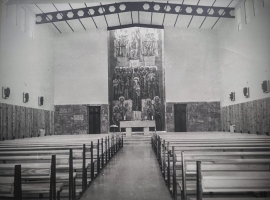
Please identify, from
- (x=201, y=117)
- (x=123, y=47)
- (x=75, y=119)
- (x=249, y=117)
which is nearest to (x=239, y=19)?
(x=249, y=117)

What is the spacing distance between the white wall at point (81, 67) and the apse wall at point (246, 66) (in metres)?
7.68

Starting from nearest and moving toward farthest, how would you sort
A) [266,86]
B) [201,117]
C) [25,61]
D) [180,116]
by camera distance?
[266,86] < [25,61] < [201,117] < [180,116]

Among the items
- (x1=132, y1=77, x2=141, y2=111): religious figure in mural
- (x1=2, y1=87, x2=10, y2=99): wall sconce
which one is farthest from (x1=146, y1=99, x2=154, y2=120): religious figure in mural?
(x1=2, y1=87, x2=10, y2=99): wall sconce

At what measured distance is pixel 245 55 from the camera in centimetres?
1230

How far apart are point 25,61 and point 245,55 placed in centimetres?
1068

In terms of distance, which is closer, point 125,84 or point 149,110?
point 149,110

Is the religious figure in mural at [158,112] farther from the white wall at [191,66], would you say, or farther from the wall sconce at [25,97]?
the wall sconce at [25,97]

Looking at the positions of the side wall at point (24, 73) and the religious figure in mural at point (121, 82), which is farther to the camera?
the religious figure in mural at point (121, 82)

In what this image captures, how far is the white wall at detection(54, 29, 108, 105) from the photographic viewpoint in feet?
56.2

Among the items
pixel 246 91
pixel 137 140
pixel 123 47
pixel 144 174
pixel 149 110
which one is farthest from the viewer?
pixel 123 47

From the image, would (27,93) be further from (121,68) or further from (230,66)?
(230,66)

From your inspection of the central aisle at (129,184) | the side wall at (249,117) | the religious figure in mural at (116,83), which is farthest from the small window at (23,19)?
the side wall at (249,117)

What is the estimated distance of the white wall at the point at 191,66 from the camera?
55.4 feet

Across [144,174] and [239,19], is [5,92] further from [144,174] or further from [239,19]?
[239,19]
